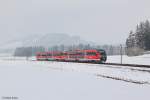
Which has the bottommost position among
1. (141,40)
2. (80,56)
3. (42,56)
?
(80,56)

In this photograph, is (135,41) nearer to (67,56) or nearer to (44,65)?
(67,56)

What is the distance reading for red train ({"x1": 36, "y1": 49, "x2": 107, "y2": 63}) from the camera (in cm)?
5488

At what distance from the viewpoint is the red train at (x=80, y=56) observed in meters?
54.9

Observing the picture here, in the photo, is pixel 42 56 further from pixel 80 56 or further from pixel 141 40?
pixel 141 40

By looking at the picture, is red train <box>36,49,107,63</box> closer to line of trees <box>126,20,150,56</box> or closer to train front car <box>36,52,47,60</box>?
train front car <box>36,52,47,60</box>

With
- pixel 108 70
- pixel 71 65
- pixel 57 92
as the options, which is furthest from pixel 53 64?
pixel 57 92

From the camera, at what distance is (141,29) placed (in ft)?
296

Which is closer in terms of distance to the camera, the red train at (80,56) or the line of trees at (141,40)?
the red train at (80,56)

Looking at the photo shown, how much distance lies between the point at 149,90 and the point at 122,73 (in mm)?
8700

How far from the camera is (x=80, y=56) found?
61.1m

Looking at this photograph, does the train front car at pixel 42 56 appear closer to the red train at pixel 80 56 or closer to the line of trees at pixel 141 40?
the red train at pixel 80 56

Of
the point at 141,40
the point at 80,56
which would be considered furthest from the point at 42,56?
the point at 141,40

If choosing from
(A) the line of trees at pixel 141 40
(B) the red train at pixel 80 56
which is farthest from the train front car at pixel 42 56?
(A) the line of trees at pixel 141 40

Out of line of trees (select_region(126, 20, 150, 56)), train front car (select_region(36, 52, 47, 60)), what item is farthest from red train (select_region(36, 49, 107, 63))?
line of trees (select_region(126, 20, 150, 56))
